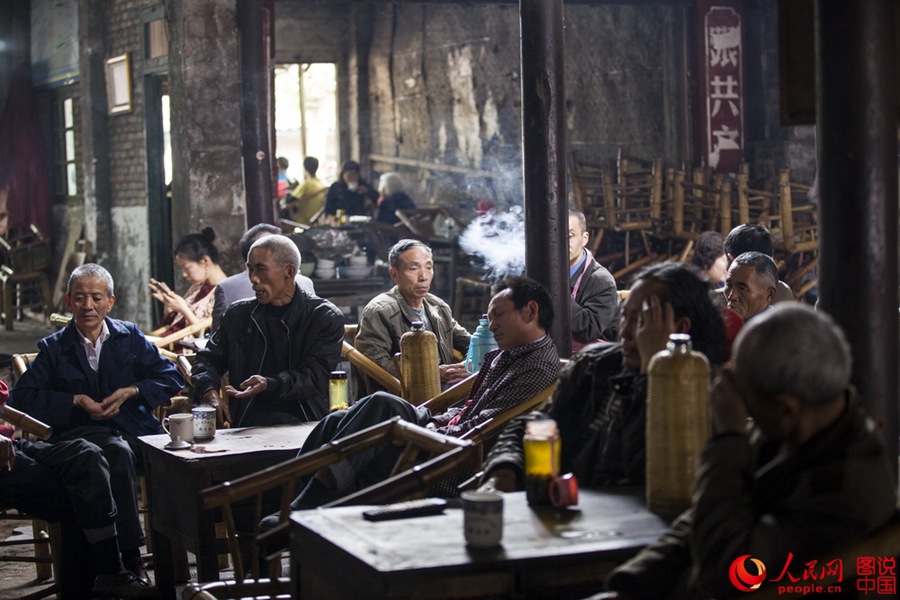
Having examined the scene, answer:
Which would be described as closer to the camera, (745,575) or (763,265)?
(745,575)

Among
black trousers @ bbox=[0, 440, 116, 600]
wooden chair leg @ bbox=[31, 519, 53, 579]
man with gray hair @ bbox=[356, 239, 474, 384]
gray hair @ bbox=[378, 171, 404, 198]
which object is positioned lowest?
wooden chair leg @ bbox=[31, 519, 53, 579]

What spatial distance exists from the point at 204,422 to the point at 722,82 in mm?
9040

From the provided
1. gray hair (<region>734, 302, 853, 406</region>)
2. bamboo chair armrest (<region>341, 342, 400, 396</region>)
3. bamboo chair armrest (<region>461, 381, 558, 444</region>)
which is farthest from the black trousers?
gray hair (<region>734, 302, 853, 406</region>)

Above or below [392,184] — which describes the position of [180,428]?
below

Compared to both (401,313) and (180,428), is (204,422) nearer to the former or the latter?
(180,428)

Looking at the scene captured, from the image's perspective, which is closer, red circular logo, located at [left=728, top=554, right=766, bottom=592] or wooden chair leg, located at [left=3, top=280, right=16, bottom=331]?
red circular logo, located at [left=728, top=554, right=766, bottom=592]

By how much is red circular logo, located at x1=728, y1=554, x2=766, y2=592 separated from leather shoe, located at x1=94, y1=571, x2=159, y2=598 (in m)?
3.11

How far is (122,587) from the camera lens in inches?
198

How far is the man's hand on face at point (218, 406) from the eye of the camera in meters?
5.77

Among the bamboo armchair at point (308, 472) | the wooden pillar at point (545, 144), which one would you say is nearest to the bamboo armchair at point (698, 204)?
the wooden pillar at point (545, 144)

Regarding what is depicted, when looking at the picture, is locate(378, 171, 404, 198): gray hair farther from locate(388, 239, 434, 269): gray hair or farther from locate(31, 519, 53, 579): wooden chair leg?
locate(31, 519, 53, 579): wooden chair leg

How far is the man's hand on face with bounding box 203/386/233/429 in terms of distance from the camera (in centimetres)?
577

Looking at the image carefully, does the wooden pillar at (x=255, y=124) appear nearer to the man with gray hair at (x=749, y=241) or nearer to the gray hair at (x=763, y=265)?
the man with gray hair at (x=749, y=241)
